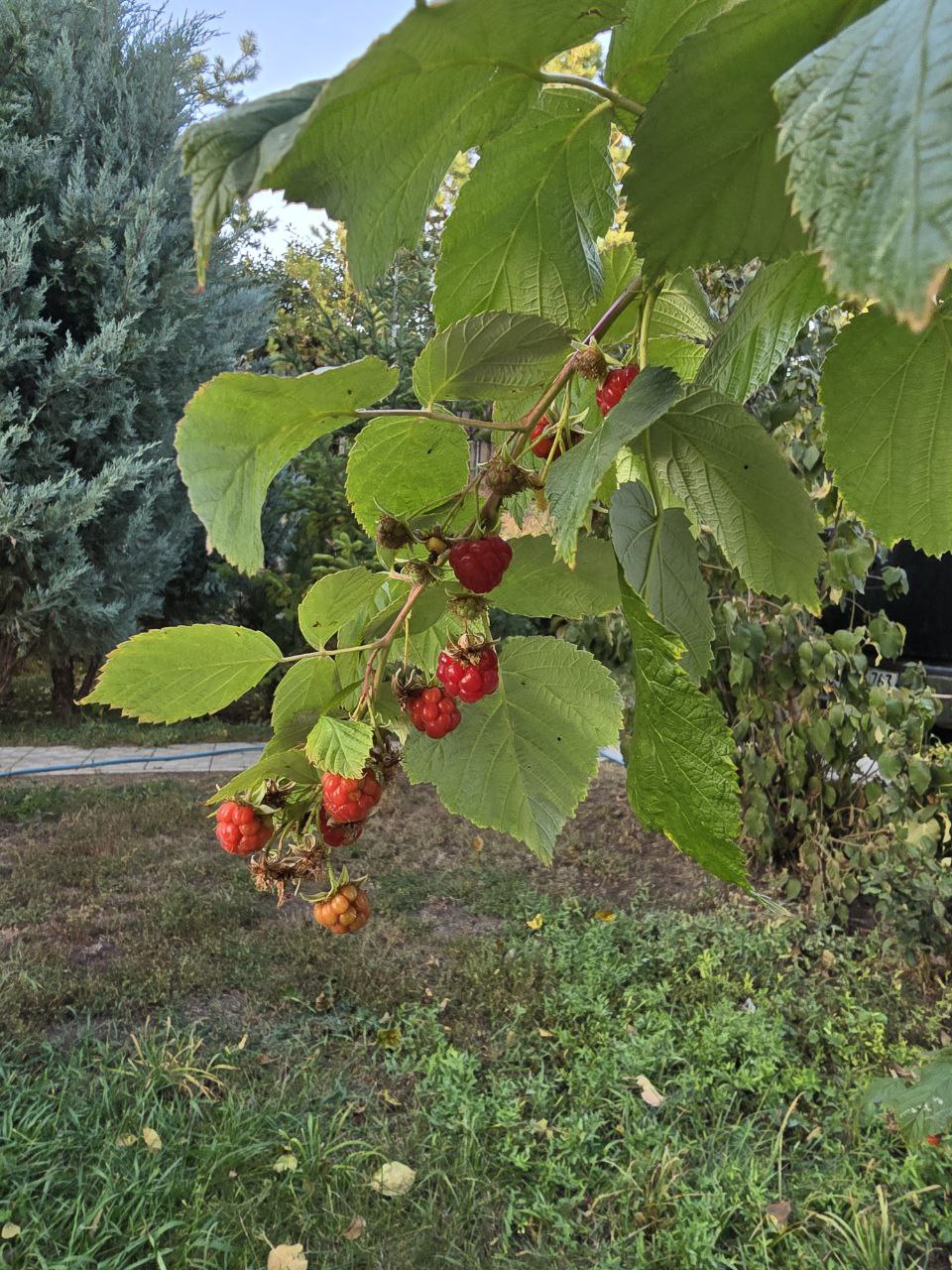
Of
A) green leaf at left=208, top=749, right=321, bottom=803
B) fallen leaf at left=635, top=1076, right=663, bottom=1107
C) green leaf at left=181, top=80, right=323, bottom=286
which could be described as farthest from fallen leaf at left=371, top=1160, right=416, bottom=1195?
green leaf at left=181, top=80, right=323, bottom=286

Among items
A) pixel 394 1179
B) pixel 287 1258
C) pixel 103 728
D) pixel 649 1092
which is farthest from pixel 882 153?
pixel 103 728

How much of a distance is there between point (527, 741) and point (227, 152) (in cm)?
28

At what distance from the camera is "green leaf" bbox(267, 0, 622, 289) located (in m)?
0.21

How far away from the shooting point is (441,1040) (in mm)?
2059

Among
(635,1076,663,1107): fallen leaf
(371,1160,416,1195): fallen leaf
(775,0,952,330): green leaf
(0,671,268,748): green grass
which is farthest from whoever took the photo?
(0,671,268,748): green grass

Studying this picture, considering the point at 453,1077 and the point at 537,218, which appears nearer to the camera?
the point at 537,218

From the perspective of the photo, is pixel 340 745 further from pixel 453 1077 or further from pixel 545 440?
pixel 453 1077

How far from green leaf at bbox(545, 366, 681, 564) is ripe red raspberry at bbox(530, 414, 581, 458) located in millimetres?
52

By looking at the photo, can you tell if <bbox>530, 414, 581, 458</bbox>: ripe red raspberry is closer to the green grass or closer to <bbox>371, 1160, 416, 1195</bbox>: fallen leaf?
<bbox>371, 1160, 416, 1195</bbox>: fallen leaf

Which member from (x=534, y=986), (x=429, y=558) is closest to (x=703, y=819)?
(x=429, y=558)

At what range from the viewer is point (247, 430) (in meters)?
0.27

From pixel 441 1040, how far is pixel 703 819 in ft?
6.47

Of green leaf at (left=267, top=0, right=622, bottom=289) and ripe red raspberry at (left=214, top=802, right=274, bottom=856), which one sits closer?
green leaf at (left=267, top=0, right=622, bottom=289)

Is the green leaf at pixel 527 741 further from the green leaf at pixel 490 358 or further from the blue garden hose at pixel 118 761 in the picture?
the blue garden hose at pixel 118 761
